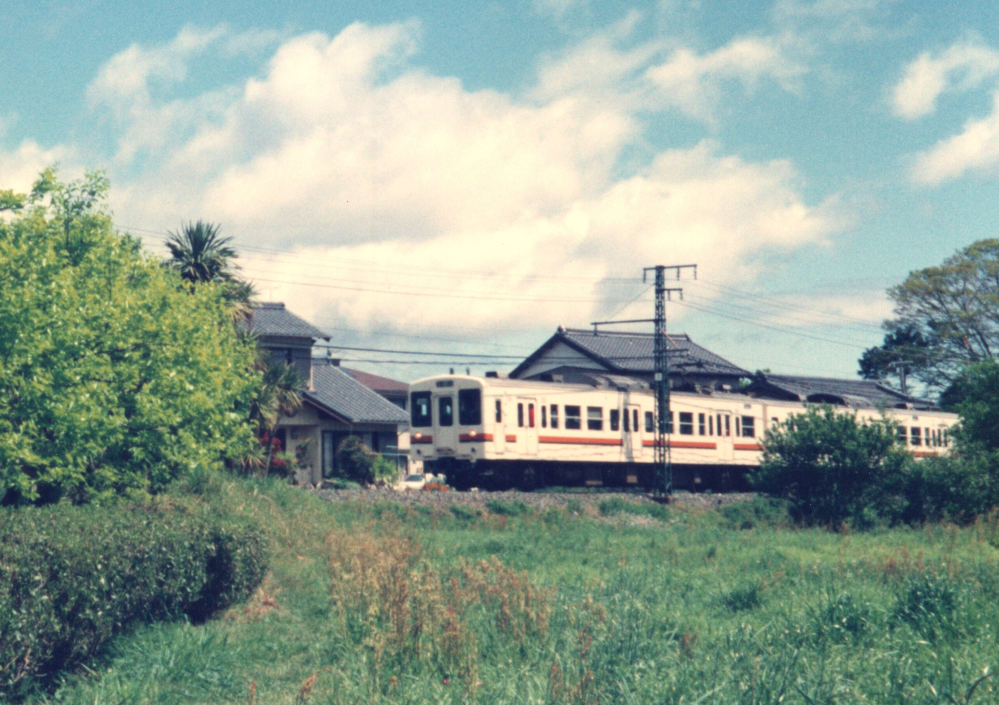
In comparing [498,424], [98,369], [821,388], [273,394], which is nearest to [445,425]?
[498,424]

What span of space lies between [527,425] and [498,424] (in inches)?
44.5

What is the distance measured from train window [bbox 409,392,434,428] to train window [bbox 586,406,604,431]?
4904mm

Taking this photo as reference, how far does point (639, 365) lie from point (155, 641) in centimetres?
4147

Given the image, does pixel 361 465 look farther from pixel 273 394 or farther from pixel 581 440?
pixel 273 394

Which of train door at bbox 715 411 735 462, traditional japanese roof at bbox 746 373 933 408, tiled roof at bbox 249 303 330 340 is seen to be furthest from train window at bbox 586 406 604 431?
traditional japanese roof at bbox 746 373 933 408

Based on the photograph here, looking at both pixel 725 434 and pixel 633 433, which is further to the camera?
pixel 725 434

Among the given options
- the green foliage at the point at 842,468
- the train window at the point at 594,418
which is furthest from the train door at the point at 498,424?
the green foliage at the point at 842,468

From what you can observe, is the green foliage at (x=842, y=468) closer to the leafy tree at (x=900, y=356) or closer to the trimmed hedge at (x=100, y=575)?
the trimmed hedge at (x=100, y=575)

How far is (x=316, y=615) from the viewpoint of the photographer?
394 inches

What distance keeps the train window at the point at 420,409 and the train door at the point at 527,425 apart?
2908mm

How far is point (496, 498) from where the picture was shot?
24547 millimetres

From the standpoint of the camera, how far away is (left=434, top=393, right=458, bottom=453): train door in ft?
90.9

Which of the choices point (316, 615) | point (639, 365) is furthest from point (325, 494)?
point (639, 365)

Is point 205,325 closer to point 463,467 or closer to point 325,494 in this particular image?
point 325,494
